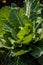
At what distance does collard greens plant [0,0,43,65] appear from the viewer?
2.13 metres

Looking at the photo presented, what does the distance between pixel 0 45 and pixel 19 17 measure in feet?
1.02

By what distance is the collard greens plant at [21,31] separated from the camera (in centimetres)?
213

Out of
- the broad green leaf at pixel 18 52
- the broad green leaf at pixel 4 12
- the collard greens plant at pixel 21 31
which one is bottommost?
the broad green leaf at pixel 18 52

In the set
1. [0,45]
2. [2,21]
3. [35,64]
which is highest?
[2,21]

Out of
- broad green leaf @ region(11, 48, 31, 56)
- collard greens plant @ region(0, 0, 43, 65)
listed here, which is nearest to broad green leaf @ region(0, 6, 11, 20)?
collard greens plant @ region(0, 0, 43, 65)

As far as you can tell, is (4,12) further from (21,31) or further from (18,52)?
(18,52)

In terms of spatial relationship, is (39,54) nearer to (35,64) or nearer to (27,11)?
(35,64)

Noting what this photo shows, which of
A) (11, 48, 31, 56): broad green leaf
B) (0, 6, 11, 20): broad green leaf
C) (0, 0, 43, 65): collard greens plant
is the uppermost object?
(0, 6, 11, 20): broad green leaf

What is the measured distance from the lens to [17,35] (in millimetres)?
2164

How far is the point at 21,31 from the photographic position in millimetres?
2115

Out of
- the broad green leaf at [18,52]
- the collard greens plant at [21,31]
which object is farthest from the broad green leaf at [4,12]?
the broad green leaf at [18,52]

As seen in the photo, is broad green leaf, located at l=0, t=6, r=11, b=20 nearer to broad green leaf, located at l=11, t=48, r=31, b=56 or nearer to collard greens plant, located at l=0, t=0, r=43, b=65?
collard greens plant, located at l=0, t=0, r=43, b=65

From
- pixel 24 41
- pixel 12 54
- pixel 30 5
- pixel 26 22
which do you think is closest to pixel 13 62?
pixel 12 54

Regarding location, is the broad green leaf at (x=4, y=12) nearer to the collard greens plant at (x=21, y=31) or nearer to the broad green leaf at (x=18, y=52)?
the collard greens plant at (x=21, y=31)
